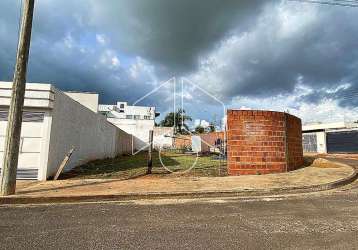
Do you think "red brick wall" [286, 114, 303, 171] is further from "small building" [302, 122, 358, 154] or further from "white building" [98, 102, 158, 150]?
"white building" [98, 102, 158, 150]

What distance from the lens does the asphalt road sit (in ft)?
12.5

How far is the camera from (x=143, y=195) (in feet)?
23.1

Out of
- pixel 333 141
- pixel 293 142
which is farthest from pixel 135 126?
pixel 293 142

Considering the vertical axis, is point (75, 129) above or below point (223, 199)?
above

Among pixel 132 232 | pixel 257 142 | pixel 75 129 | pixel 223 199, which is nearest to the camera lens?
pixel 132 232

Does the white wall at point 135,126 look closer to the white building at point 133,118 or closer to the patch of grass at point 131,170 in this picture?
the white building at point 133,118

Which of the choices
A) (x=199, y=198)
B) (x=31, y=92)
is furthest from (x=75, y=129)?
(x=199, y=198)

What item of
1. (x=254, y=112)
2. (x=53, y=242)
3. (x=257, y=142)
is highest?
(x=254, y=112)

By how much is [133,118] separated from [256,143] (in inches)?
2060

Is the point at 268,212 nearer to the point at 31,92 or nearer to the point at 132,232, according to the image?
the point at 132,232

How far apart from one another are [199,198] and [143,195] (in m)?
1.38

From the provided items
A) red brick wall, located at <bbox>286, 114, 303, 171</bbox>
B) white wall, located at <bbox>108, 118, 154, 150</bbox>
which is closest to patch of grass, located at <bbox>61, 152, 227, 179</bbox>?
red brick wall, located at <bbox>286, 114, 303, 171</bbox>

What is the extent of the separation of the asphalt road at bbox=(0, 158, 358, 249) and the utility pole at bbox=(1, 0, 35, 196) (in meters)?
1.13

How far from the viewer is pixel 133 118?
61.8 metres
